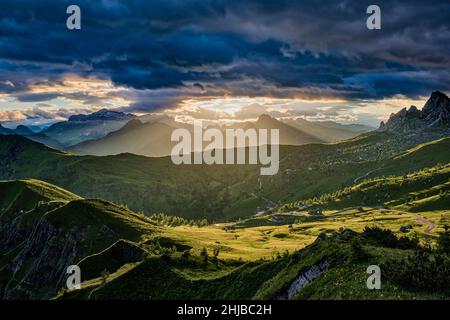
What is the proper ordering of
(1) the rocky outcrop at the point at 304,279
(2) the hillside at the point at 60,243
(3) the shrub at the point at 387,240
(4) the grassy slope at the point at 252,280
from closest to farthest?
1. (4) the grassy slope at the point at 252,280
2. (1) the rocky outcrop at the point at 304,279
3. (3) the shrub at the point at 387,240
4. (2) the hillside at the point at 60,243

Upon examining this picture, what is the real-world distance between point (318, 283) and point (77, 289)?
53516 mm

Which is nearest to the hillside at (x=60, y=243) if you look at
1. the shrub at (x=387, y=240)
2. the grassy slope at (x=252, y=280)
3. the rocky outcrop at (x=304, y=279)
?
the grassy slope at (x=252, y=280)

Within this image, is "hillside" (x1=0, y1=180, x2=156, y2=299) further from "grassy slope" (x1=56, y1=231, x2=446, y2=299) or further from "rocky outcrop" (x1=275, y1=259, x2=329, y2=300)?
"rocky outcrop" (x1=275, y1=259, x2=329, y2=300)

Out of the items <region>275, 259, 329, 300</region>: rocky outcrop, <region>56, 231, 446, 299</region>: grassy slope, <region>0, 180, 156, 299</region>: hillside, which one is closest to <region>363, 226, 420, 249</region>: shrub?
<region>56, 231, 446, 299</region>: grassy slope

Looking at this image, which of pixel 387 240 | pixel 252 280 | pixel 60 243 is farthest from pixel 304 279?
pixel 60 243

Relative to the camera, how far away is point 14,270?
634 ft

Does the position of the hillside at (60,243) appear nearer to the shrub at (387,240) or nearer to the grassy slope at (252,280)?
the grassy slope at (252,280)
